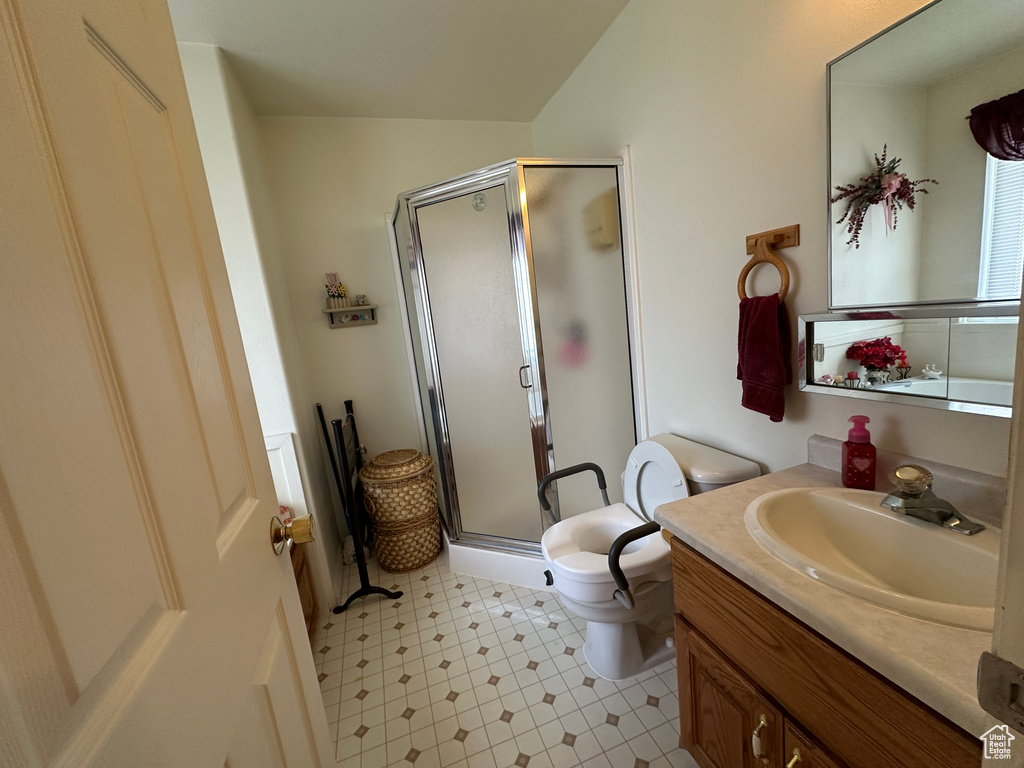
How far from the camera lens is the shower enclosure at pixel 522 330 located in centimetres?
180

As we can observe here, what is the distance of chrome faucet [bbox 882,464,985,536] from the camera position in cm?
79

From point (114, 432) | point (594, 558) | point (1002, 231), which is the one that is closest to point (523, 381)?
point (594, 558)

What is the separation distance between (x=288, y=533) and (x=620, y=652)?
1.31 metres

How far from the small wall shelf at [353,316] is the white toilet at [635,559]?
162 centimetres

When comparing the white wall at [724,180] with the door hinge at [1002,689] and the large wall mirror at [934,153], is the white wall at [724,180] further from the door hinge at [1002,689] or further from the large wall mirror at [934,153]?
the door hinge at [1002,689]

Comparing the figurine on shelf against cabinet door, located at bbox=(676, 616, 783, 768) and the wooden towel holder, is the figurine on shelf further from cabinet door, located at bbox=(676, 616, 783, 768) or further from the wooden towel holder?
cabinet door, located at bbox=(676, 616, 783, 768)

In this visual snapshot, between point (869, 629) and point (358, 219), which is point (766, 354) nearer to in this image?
point (869, 629)

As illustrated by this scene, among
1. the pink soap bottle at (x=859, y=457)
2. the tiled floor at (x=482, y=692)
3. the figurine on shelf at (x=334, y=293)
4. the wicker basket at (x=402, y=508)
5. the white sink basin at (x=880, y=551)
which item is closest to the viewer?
the white sink basin at (x=880, y=551)

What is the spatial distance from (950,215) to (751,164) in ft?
1.78

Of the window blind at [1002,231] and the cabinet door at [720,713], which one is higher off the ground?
the window blind at [1002,231]

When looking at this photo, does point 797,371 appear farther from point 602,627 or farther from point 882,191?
point 602,627

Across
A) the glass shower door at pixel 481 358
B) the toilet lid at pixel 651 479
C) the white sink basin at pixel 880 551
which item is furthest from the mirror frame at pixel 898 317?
the glass shower door at pixel 481 358

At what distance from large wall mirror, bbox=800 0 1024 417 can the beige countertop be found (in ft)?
1.58

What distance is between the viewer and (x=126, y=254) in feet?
1.40
